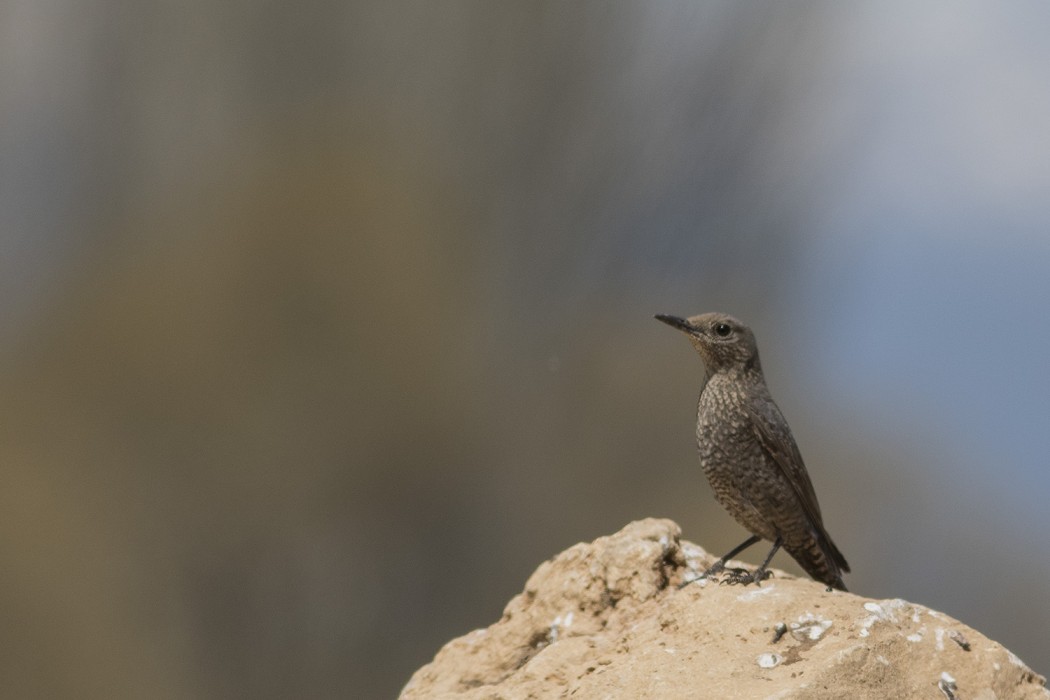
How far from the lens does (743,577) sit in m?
3.29

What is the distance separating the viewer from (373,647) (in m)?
6.49

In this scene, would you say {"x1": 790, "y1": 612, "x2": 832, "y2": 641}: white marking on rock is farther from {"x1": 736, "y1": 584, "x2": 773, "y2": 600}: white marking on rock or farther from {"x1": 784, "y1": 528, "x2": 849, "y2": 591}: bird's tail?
{"x1": 784, "y1": 528, "x2": 849, "y2": 591}: bird's tail

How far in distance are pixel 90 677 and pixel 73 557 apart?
698 millimetres

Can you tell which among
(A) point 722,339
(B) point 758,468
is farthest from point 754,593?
(A) point 722,339

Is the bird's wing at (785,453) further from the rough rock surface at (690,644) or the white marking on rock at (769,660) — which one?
the white marking on rock at (769,660)

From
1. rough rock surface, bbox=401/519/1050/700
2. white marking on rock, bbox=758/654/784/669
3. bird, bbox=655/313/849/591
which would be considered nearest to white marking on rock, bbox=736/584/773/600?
rough rock surface, bbox=401/519/1050/700

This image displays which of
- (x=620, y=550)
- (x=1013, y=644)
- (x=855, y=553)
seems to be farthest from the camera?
(x=1013, y=644)

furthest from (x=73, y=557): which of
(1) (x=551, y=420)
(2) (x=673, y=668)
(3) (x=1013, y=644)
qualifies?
(3) (x=1013, y=644)

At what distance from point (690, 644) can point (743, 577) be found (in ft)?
1.56

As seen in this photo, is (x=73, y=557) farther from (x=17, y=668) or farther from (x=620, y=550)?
(x=620, y=550)

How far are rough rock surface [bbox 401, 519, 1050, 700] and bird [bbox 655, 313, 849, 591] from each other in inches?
17.0

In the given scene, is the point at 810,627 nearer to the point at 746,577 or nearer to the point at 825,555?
the point at 746,577

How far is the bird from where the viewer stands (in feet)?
12.5

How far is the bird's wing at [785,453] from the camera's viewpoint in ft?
12.6
